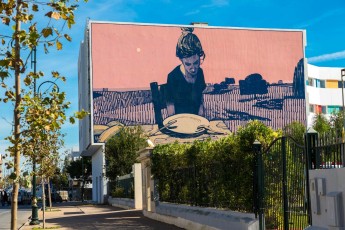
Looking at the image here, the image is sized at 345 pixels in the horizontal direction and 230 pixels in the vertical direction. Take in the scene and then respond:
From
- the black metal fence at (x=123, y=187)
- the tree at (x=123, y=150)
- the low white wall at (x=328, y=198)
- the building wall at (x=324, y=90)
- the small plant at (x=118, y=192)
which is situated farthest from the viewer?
the building wall at (x=324, y=90)

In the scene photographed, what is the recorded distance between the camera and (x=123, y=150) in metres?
48.1

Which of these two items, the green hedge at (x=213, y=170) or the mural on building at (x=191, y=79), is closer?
the green hedge at (x=213, y=170)

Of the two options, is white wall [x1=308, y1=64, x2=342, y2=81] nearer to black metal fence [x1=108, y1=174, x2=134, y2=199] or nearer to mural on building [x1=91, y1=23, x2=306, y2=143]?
mural on building [x1=91, y1=23, x2=306, y2=143]

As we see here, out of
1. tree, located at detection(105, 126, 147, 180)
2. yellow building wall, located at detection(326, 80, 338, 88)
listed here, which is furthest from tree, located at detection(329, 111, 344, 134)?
yellow building wall, located at detection(326, 80, 338, 88)

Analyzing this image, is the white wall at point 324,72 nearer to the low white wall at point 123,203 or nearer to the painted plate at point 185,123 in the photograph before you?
the painted plate at point 185,123

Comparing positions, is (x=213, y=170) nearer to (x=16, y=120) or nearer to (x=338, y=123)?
(x=338, y=123)

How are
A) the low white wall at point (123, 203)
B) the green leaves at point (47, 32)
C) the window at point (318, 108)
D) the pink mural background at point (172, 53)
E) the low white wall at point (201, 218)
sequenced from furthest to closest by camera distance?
1. the window at point (318, 108)
2. the pink mural background at point (172, 53)
3. the low white wall at point (123, 203)
4. the low white wall at point (201, 218)
5. the green leaves at point (47, 32)

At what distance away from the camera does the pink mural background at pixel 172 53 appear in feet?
200

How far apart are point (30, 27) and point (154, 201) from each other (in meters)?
18.4

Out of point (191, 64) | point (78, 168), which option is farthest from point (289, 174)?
point (78, 168)

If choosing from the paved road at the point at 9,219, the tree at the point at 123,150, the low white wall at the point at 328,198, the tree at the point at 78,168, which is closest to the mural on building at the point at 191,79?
the tree at the point at 123,150

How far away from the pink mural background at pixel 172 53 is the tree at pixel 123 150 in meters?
12.9

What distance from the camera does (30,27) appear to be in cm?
769

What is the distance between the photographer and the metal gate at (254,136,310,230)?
1075 centimetres
